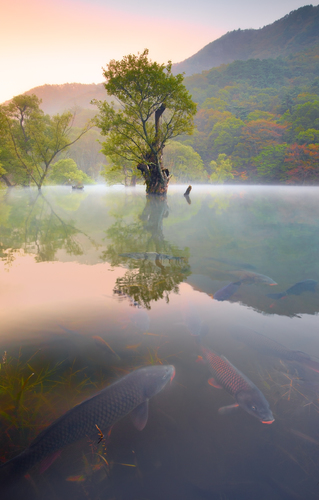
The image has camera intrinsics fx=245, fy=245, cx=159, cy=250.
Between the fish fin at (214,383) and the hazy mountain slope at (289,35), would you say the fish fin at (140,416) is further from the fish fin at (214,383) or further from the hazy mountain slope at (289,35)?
Answer: the hazy mountain slope at (289,35)

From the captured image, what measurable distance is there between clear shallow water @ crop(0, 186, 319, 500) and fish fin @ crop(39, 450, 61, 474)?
0.12 ft

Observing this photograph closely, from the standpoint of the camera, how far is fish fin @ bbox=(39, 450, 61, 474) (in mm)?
1400

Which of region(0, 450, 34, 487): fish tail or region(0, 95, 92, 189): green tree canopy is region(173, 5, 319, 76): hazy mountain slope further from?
region(0, 450, 34, 487): fish tail

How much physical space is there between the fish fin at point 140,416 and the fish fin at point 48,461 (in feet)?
1.60

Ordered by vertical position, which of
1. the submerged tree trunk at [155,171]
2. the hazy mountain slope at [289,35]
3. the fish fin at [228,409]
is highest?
the hazy mountain slope at [289,35]

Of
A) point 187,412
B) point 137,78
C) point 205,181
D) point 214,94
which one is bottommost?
point 187,412

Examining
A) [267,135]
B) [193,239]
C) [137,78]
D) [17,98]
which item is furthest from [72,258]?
[267,135]

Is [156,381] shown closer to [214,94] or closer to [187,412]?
[187,412]

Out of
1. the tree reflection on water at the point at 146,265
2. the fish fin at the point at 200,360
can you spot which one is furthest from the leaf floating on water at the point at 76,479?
the tree reflection on water at the point at 146,265

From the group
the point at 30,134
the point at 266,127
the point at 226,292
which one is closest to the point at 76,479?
the point at 226,292

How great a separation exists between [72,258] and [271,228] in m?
7.83

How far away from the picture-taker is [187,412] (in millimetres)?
1756

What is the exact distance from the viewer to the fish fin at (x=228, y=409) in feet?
5.76

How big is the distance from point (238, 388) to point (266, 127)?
8110 centimetres
